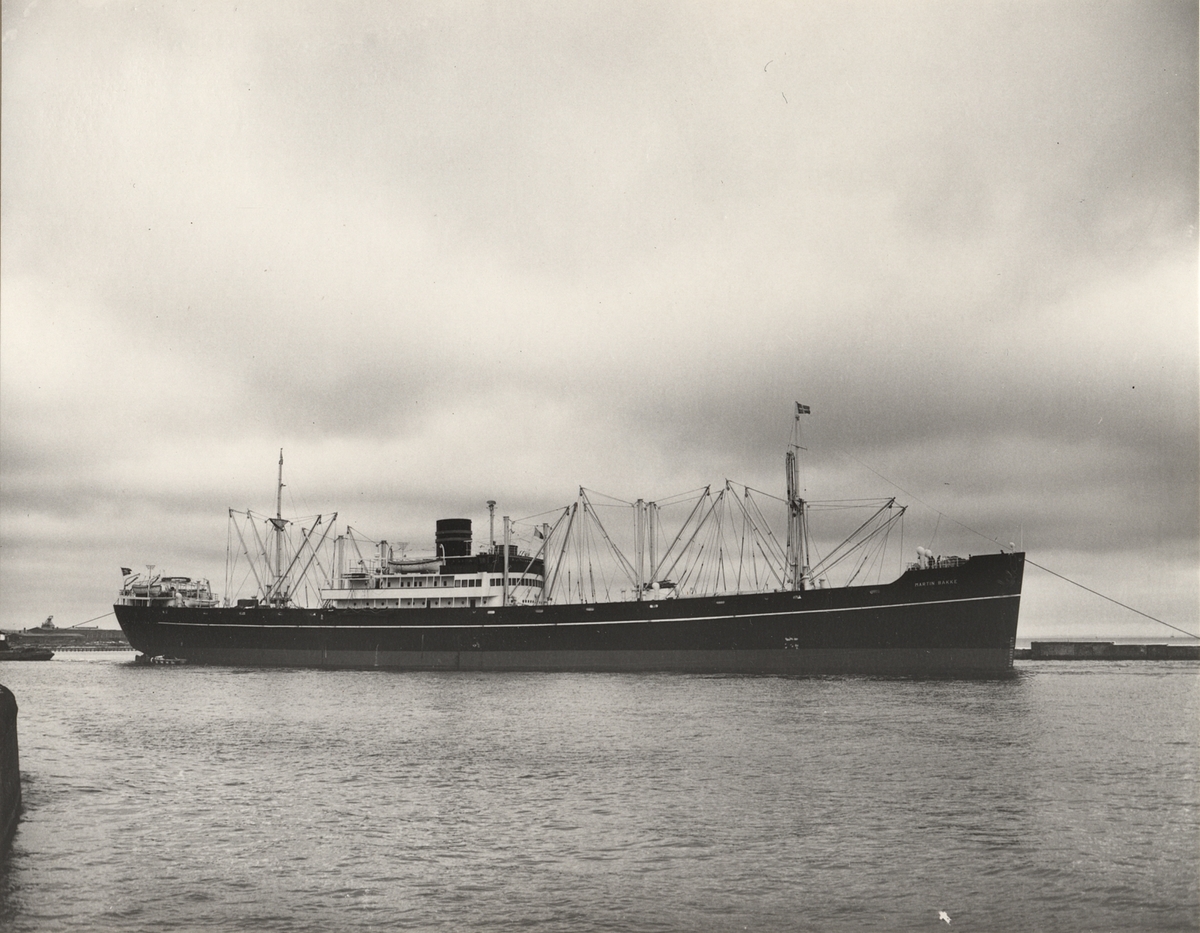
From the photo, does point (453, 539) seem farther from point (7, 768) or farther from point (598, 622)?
point (7, 768)

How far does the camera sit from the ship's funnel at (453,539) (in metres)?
74.8

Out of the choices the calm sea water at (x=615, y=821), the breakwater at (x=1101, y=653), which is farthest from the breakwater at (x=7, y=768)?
the breakwater at (x=1101, y=653)

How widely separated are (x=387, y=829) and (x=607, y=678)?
129ft

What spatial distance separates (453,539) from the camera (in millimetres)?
75312

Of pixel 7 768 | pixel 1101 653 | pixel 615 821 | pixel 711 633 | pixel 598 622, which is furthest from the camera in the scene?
pixel 1101 653

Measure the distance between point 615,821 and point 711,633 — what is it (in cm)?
4113

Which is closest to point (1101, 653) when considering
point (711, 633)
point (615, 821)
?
point (711, 633)

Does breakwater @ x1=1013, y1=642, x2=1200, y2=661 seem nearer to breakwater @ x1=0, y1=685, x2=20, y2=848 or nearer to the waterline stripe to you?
the waterline stripe

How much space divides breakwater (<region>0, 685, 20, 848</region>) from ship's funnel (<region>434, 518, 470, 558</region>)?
186ft

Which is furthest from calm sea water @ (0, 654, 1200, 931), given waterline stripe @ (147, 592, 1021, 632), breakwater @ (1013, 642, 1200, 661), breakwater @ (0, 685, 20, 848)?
breakwater @ (1013, 642, 1200, 661)

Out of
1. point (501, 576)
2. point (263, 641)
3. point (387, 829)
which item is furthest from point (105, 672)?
point (387, 829)

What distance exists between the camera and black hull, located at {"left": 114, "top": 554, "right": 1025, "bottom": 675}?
54375mm

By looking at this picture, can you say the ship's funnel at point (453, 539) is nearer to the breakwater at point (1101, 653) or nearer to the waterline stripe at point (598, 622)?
the waterline stripe at point (598, 622)

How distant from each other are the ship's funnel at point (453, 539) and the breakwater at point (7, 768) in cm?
5671
